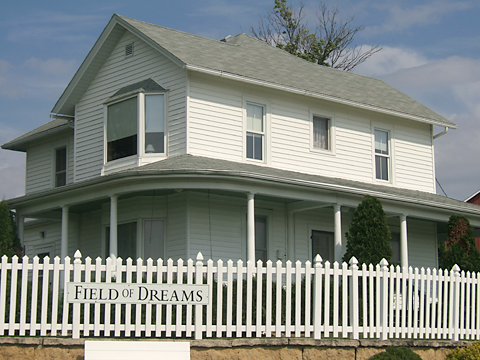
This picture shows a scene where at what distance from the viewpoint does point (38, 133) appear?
923 inches

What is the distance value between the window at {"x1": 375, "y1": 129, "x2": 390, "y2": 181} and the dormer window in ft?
23.3

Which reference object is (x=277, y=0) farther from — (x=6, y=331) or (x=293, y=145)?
(x=6, y=331)

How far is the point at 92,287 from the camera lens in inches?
425

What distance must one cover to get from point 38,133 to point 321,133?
373 inches

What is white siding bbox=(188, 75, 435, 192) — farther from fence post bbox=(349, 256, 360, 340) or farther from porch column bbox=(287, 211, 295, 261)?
fence post bbox=(349, 256, 360, 340)

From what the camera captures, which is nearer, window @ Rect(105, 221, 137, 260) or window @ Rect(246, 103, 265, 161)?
window @ Rect(105, 221, 137, 260)

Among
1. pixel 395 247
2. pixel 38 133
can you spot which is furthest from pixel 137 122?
pixel 395 247

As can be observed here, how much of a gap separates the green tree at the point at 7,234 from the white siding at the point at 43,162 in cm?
501

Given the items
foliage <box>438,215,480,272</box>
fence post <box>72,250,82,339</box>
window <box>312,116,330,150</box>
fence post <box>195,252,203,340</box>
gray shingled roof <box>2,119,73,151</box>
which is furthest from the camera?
gray shingled roof <box>2,119,73,151</box>

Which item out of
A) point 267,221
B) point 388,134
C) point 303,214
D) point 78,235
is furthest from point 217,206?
point 388,134

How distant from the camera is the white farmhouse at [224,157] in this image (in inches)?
680

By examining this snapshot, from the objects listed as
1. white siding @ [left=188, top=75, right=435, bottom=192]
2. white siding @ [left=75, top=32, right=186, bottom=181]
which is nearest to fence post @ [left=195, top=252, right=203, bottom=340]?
A: white siding @ [left=188, top=75, right=435, bottom=192]

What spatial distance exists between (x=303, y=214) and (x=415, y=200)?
3038 millimetres

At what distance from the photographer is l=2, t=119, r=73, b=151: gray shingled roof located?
2258 cm
